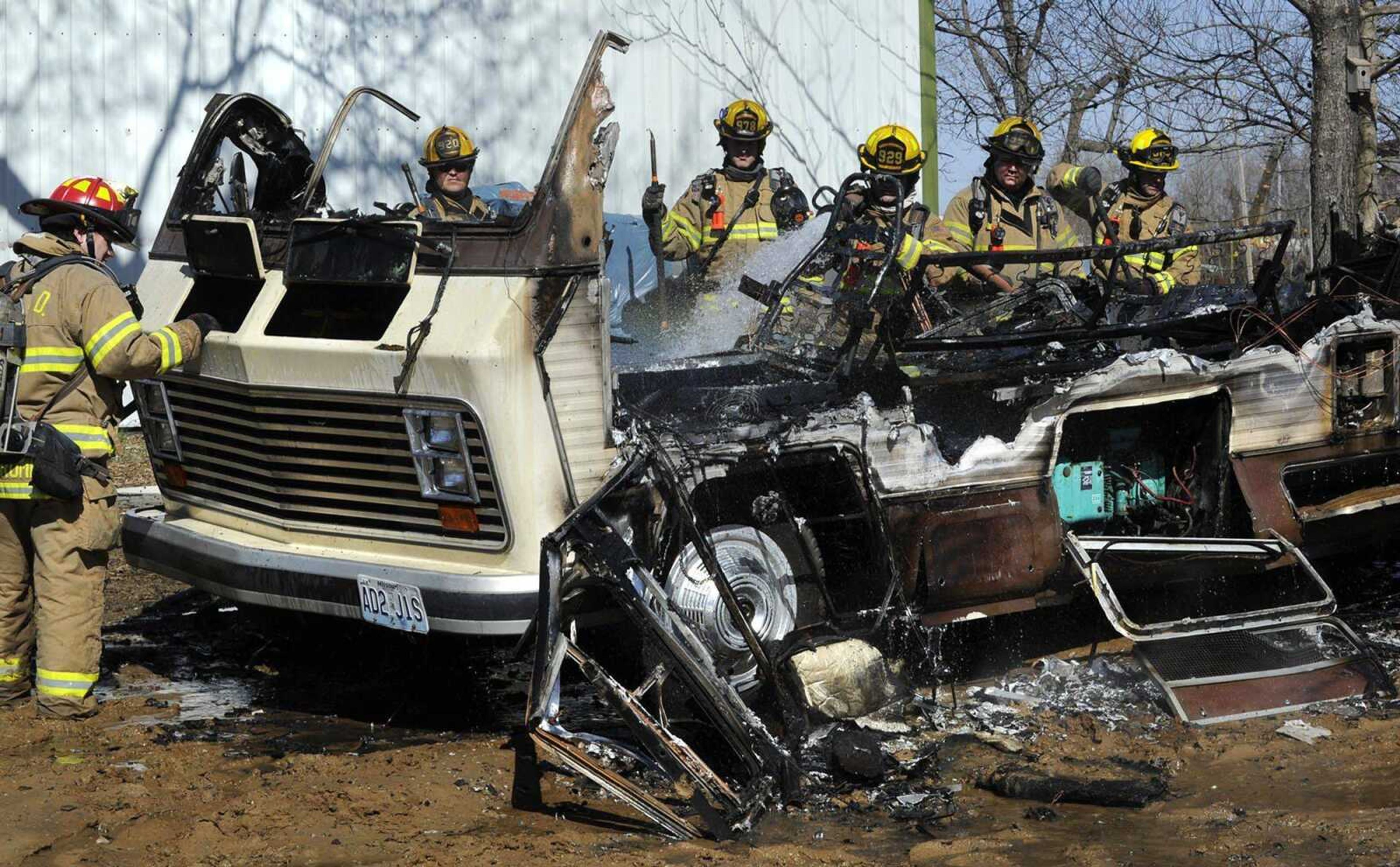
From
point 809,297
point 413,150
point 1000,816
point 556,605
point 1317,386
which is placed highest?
point 413,150

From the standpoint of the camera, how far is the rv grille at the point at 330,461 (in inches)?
185

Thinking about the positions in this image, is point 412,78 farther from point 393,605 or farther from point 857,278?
point 393,605

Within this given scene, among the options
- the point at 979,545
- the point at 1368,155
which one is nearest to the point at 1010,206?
the point at 979,545

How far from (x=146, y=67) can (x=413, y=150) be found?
1.95 m

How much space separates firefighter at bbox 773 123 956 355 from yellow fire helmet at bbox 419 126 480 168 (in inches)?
88.5

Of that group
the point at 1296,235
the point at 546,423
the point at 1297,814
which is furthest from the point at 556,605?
the point at 1296,235

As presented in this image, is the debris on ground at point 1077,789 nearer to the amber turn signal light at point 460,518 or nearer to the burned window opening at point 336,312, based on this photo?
the amber turn signal light at point 460,518

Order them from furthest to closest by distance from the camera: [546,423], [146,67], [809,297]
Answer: [146,67]
[809,297]
[546,423]

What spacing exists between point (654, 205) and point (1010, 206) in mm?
2068

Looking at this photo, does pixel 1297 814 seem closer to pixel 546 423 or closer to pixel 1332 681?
pixel 1332 681

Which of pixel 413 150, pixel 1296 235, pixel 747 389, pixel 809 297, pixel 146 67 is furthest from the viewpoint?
pixel 1296 235

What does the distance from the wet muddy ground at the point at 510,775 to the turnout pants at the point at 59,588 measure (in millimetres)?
153

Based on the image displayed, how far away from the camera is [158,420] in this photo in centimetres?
566

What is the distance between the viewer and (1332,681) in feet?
17.0
